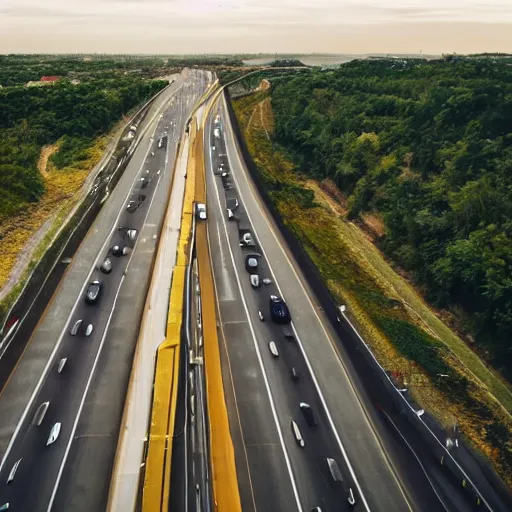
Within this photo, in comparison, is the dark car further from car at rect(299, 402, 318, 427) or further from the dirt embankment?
the dirt embankment

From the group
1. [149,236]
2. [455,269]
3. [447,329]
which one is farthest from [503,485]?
[149,236]

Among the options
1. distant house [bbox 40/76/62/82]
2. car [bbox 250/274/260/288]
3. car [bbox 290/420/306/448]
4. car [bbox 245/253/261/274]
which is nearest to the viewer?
car [bbox 290/420/306/448]

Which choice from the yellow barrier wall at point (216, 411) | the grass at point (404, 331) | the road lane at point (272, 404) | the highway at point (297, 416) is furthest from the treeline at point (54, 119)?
the highway at point (297, 416)

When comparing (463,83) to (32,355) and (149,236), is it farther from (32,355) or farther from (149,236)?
(32,355)

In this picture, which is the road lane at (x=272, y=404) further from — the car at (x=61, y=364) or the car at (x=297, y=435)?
the car at (x=61, y=364)

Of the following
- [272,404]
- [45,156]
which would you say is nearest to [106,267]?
[272,404]

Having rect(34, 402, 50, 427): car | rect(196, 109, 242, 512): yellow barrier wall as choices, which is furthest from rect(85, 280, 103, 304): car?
rect(34, 402, 50, 427): car
